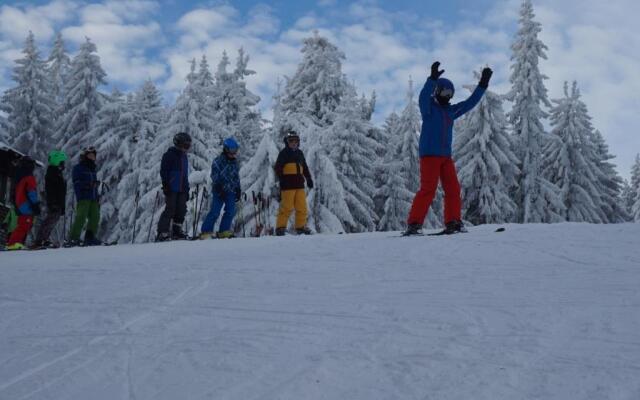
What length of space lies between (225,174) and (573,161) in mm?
24469

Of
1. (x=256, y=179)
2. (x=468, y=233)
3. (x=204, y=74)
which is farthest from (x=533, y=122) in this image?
(x=468, y=233)

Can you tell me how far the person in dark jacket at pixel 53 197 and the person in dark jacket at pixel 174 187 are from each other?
6.64 ft

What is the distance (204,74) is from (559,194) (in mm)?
19866

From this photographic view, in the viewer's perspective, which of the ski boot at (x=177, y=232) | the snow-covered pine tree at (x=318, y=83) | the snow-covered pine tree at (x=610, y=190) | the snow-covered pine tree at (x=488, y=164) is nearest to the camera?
the ski boot at (x=177, y=232)

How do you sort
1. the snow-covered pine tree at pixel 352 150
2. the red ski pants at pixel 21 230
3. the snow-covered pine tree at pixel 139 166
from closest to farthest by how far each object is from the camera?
the red ski pants at pixel 21 230 → the snow-covered pine tree at pixel 352 150 → the snow-covered pine tree at pixel 139 166

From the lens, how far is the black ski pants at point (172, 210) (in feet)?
28.8

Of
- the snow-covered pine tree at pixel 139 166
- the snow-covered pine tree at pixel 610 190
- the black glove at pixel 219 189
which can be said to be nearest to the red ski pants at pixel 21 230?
the black glove at pixel 219 189

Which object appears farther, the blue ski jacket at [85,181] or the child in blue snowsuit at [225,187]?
the blue ski jacket at [85,181]

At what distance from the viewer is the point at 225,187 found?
9203mm

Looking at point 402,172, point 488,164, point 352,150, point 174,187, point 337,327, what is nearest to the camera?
point 337,327

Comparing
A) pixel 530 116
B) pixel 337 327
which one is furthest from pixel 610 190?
pixel 337 327

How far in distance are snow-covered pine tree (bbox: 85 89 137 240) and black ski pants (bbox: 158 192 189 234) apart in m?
18.7

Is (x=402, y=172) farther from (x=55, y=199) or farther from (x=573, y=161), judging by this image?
(x=55, y=199)

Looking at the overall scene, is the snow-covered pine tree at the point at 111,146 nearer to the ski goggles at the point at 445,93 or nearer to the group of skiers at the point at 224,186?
the group of skiers at the point at 224,186
